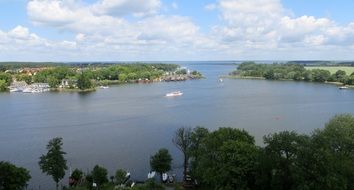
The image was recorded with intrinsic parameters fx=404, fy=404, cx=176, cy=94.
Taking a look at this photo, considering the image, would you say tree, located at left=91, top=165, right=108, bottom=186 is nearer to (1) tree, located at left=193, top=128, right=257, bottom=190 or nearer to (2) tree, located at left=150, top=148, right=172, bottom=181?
(2) tree, located at left=150, top=148, right=172, bottom=181

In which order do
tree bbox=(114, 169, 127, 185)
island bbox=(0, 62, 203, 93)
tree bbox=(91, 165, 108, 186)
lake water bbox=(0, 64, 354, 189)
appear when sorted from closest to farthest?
tree bbox=(91, 165, 108, 186) < tree bbox=(114, 169, 127, 185) < lake water bbox=(0, 64, 354, 189) < island bbox=(0, 62, 203, 93)

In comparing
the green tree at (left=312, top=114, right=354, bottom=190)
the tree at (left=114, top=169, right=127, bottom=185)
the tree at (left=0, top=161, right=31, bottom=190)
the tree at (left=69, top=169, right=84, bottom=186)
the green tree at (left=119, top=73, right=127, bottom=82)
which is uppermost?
the green tree at (left=312, top=114, right=354, bottom=190)

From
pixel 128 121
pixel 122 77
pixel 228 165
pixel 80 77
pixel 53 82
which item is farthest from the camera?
pixel 122 77

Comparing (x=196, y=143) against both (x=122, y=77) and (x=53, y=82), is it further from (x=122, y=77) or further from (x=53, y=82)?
(x=122, y=77)

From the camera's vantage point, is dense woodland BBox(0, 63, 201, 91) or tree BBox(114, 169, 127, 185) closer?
tree BBox(114, 169, 127, 185)

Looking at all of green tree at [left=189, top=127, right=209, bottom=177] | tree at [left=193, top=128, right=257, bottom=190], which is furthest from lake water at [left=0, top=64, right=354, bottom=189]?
tree at [left=193, top=128, right=257, bottom=190]

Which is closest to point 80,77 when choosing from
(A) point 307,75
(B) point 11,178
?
(A) point 307,75

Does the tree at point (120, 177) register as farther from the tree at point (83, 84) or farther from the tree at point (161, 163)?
the tree at point (83, 84)

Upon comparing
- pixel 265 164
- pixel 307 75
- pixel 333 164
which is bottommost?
pixel 307 75
